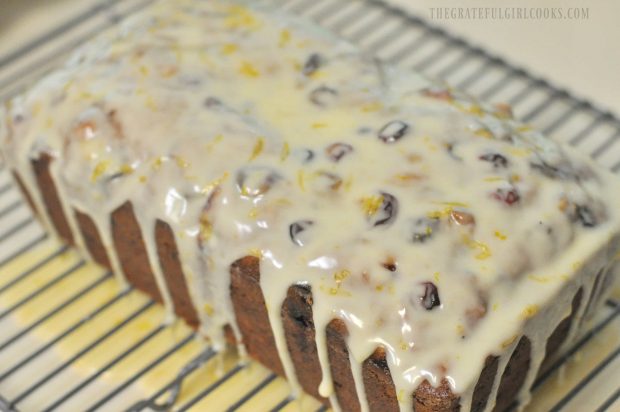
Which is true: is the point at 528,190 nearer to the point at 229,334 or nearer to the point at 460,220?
the point at 460,220

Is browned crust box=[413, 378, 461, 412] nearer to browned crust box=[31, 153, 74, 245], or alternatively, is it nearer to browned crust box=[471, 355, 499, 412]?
browned crust box=[471, 355, 499, 412]

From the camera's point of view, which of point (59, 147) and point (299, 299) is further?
point (59, 147)

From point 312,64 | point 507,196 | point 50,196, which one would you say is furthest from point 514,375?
point 50,196

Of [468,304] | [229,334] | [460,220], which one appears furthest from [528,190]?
[229,334]

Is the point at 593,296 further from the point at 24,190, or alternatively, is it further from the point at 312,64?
the point at 24,190

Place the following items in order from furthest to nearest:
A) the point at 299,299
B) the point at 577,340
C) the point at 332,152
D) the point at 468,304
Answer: the point at 577,340 → the point at 332,152 → the point at 299,299 → the point at 468,304

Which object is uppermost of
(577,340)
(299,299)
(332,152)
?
(332,152)
